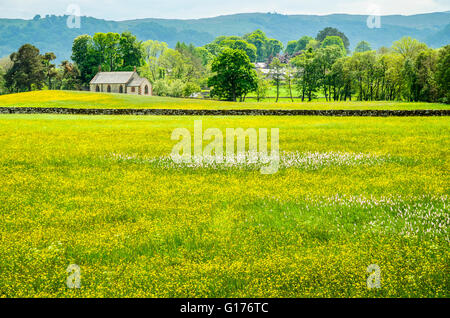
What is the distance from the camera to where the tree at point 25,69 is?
117188 millimetres

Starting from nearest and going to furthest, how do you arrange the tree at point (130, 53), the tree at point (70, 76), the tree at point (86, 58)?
the tree at point (86, 58) < the tree at point (130, 53) < the tree at point (70, 76)

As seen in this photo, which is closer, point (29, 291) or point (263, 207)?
point (29, 291)

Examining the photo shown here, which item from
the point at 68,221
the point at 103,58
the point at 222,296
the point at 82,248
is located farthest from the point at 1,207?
the point at 103,58

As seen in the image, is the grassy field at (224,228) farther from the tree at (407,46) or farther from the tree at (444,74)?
the tree at (407,46)

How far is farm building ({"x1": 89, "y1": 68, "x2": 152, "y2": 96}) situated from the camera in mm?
122812

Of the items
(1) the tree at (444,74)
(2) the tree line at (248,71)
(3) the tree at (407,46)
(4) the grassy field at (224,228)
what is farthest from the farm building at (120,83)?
(4) the grassy field at (224,228)

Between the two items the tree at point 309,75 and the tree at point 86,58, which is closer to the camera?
the tree at point 309,75

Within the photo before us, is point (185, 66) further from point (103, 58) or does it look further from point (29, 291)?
point (29, 291)

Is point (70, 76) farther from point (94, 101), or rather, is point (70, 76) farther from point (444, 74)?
point (444, 74)

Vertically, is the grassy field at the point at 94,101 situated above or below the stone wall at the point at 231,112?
above

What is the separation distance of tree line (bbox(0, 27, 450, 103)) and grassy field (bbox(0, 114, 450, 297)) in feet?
231

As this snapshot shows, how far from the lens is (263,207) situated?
11.7 metres

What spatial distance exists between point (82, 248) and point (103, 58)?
443ft

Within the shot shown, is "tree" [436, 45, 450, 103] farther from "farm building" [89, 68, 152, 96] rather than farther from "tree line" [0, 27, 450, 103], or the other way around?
"farm building" [89, 68, 152, 96]
